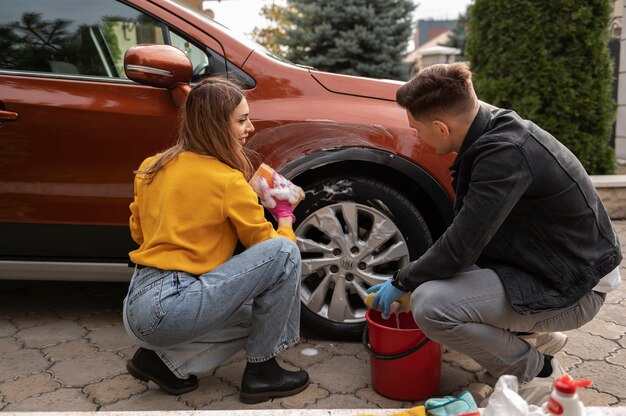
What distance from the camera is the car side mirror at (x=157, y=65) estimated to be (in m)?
2.52

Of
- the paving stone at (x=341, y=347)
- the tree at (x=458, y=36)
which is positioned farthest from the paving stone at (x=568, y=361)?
the tree at (x=458, y=36)

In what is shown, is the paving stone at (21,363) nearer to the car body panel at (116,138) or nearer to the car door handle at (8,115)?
the car body panel at (116,138)

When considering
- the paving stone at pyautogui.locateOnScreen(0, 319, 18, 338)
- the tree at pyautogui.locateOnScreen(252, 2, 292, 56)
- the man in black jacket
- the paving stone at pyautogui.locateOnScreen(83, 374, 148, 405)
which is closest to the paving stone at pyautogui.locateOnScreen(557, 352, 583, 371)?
the man in black jacket

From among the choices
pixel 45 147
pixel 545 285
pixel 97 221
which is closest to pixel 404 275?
pixel 545 285

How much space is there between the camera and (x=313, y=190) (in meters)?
2.72

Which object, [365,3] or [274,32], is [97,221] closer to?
[365,3]

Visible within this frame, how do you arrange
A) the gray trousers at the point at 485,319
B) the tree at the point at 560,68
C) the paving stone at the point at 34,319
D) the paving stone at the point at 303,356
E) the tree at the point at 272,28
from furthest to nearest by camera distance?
the tree at the point at 272,28, the tree at the point at 560,68, the paving stone at the point at 34,319, the paving stone at the point at 303,356, the gray trousers at the point at 485,319

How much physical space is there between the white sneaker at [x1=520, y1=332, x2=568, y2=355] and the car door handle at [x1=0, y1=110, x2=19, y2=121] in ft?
7.42

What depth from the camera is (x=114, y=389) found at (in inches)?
95.7

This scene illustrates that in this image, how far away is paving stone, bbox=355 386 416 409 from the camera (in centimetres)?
229

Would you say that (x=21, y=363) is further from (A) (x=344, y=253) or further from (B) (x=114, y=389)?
(A) (x=344, y=253)

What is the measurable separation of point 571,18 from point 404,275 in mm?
4448

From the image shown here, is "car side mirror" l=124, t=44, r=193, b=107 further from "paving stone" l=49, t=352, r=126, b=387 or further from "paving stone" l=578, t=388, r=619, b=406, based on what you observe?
"paving stone" l=578, t=388, r=619, b=406

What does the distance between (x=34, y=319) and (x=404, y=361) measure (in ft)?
6.47
